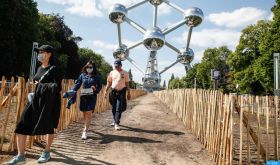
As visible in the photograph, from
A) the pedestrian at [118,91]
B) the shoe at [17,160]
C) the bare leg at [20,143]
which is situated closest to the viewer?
the shoe at [17,160]

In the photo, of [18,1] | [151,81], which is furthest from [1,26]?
[151,81]

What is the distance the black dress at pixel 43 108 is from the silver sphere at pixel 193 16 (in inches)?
2277

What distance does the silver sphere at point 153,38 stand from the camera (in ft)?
203

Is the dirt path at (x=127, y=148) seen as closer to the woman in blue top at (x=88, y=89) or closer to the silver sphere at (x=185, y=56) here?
the woman in blue top at (x=88, y=89)

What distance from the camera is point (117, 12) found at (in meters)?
61.9

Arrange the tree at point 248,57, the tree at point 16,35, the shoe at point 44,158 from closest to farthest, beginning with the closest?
the shoe at point 44,158 < the tree at point 16,35 < the tree at point 248,57

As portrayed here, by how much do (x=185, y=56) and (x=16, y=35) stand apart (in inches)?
1630

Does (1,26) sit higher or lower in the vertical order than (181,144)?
higher

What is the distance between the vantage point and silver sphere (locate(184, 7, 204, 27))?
61.9 metres

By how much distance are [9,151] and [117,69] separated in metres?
3.66

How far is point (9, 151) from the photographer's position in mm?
6406

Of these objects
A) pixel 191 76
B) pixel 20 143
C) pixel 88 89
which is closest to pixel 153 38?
pixel 191 76

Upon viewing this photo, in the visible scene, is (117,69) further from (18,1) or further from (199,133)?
(18,1)

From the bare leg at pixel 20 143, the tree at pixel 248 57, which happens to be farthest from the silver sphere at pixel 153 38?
the bare leg at pixel 20 143
